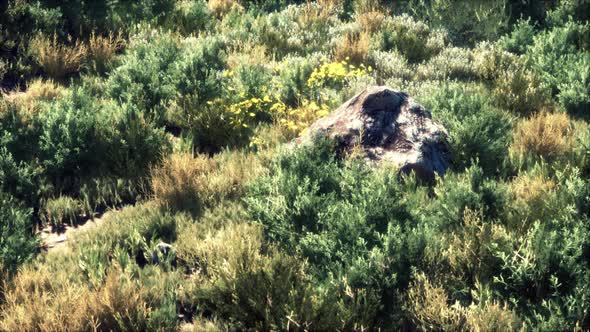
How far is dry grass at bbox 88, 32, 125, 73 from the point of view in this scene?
9562 mm

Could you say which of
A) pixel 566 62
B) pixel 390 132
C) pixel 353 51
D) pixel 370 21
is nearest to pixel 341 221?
pixel 390 132

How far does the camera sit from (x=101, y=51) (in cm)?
977

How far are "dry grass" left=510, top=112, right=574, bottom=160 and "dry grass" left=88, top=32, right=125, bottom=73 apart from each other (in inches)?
264

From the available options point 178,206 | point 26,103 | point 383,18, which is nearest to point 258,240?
point 178,206

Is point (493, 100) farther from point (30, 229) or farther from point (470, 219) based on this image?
point (30, 229)

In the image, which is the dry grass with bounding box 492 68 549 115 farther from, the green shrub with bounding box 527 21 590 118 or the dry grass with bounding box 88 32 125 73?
the dry grass with bounding box 88 32 125 73

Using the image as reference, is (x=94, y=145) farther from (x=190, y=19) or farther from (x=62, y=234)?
(x=190, y=19)

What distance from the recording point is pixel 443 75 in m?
9.33

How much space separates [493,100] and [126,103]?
17.8 feet

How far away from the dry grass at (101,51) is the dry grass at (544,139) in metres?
6.70

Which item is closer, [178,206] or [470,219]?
[470,219]

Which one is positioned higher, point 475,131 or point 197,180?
point 475,131

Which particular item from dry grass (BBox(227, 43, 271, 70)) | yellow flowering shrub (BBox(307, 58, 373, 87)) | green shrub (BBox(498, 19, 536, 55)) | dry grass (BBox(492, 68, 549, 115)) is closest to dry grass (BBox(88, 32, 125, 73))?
dry grass (BBox(227, 43, 271, 70))

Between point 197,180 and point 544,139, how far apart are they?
4358mm
